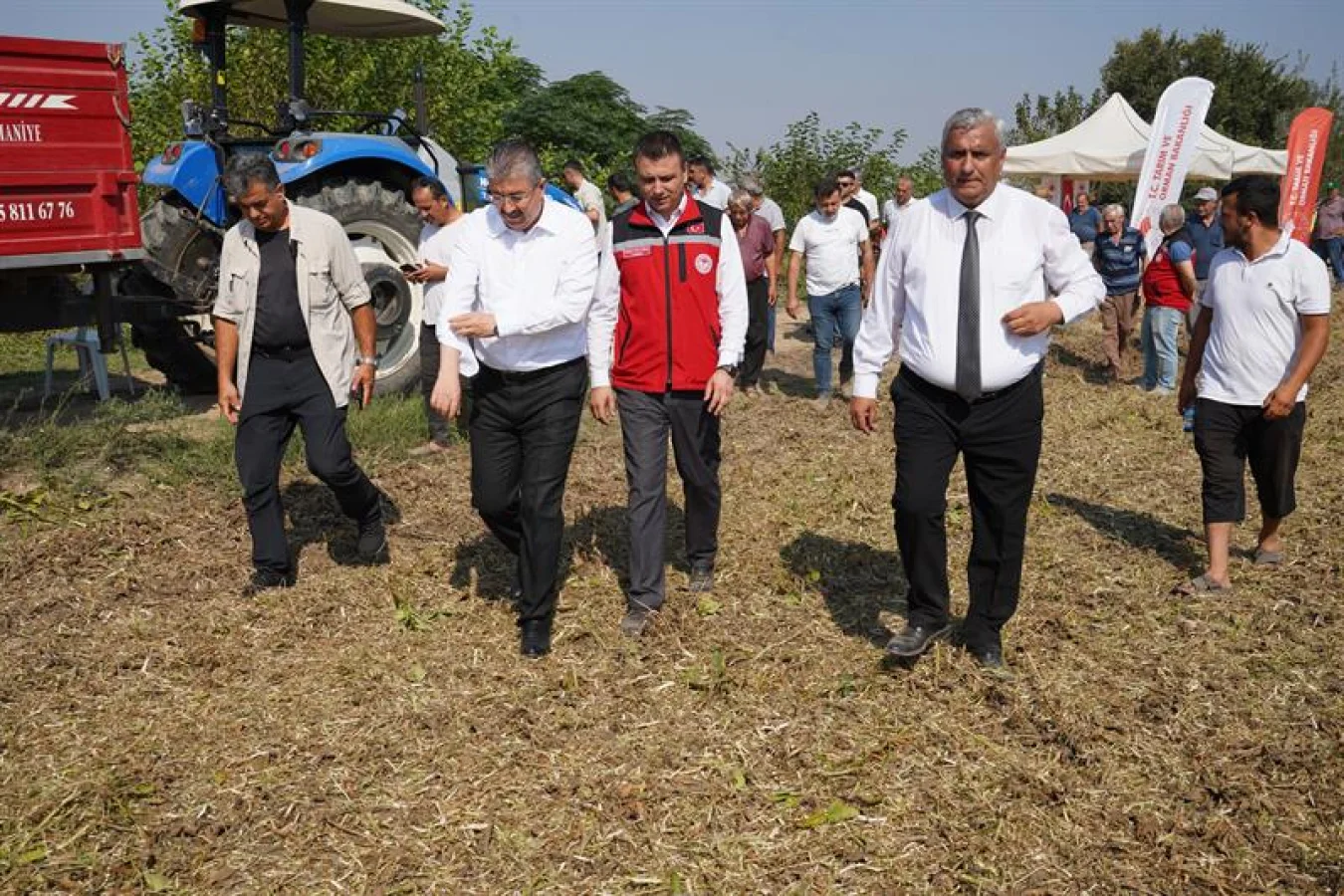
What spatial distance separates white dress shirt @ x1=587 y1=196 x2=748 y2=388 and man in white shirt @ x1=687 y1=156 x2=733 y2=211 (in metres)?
4.58

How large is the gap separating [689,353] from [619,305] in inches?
14.0

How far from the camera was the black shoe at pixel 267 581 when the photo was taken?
197 inches

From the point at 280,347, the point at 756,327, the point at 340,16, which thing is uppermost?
the point at 340,16

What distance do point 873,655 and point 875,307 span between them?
4.32ft

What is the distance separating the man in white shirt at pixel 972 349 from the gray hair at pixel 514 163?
1305 mm

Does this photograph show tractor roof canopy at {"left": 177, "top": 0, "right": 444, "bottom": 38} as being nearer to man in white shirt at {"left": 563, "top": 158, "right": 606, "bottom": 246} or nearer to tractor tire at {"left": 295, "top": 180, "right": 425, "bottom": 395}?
tractor tire at {"left": 295, "top": 180, "right": 425, "bottom": 395}

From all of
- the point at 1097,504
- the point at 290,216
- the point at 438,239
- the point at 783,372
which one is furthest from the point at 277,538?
the point at 783,372

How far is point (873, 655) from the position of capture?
434cm

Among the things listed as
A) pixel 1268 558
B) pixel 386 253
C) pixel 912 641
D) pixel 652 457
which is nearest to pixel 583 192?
pixel 386 253

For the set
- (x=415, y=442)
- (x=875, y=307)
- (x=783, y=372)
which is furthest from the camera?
(x=783, y=372)

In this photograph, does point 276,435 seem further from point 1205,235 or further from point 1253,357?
point 1205,235

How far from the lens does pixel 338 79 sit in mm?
13008

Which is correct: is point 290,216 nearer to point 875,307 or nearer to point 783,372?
point 875,307

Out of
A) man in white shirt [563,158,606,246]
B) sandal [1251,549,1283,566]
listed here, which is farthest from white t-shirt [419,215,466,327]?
man in white shirt [563,158,606,246]
